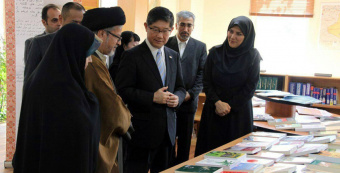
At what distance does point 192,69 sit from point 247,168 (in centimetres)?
179

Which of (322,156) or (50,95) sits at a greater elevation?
(50,95)

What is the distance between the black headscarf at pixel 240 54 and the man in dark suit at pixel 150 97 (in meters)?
0.57

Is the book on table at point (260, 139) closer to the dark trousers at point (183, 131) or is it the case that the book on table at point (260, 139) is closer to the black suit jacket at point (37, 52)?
the dark trousers at point (183, 131)

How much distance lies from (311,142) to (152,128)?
109cm

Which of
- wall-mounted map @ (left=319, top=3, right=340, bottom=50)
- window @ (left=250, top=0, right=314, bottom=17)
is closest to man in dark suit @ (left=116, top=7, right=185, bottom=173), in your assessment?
window @ (left=250, top=0, right=314, bottom=17)

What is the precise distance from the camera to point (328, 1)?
610cm

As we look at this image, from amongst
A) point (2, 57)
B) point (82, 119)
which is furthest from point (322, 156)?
point (2, 57)

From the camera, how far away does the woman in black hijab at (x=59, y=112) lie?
153cm

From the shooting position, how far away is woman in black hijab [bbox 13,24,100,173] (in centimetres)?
153

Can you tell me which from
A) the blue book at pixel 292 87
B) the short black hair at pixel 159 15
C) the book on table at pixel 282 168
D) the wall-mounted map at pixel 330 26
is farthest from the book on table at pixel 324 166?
the wall-mounted map at pixel 330 26

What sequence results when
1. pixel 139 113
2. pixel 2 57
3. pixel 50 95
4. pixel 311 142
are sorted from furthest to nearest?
1. pixel 2 57
2. pixel 139 113
3. pixel 311 142
4. pixel 50 95

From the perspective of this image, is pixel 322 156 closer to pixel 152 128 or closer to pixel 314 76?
pixel 152 128

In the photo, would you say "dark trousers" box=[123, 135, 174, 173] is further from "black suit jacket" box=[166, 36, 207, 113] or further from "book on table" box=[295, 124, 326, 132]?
"book on table" box=[295, 124, 326, 132]

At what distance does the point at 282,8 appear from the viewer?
250 inches
